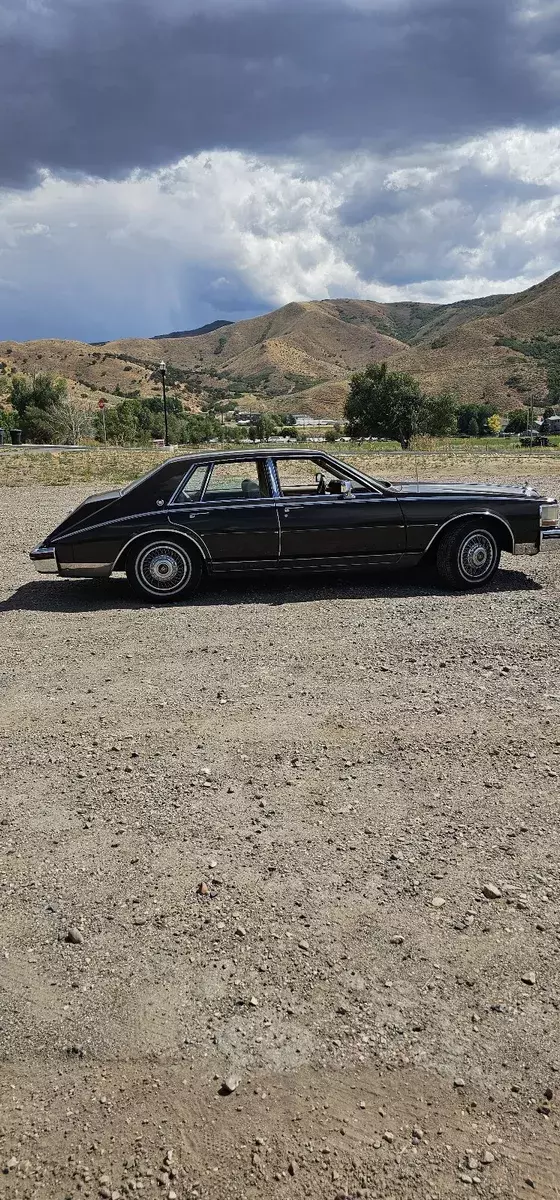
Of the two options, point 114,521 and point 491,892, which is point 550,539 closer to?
point 114,521

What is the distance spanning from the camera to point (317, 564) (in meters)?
7.28

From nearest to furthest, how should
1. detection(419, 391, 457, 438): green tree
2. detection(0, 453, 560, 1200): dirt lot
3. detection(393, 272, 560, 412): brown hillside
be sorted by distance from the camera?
detection(0, 453, 560, 1200): dirt lot
detection(419, 391, 457, 438): green tree
detection(393, 272, 560, 412): brown hillside

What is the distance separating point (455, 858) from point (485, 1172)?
1.26 metres

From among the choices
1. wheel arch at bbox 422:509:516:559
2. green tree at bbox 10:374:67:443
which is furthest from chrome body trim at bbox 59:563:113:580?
green tree at bbox 10:374:67:443

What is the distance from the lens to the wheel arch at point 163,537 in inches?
278

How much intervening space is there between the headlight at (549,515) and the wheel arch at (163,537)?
3.09 metres

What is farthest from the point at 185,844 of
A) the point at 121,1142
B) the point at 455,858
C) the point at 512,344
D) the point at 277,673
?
the point at 512,344

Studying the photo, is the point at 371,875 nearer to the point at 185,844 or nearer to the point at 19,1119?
the point at 185,844

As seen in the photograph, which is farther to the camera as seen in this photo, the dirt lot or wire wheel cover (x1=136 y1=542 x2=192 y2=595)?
wire wheel cover (x1=136 y1=542 x2=192 y2=595)

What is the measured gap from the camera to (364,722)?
4.42 metres

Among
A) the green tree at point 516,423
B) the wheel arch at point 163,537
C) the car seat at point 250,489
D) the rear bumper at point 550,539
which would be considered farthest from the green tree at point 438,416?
the wheel arch at point 163,537

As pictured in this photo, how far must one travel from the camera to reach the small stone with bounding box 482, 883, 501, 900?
2906 mm

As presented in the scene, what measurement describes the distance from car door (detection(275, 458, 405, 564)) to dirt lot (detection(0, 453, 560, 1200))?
2.06 meters

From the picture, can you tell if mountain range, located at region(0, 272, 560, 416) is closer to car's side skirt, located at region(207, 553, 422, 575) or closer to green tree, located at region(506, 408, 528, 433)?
green tree, located at region(506, 408, 528, 433)
